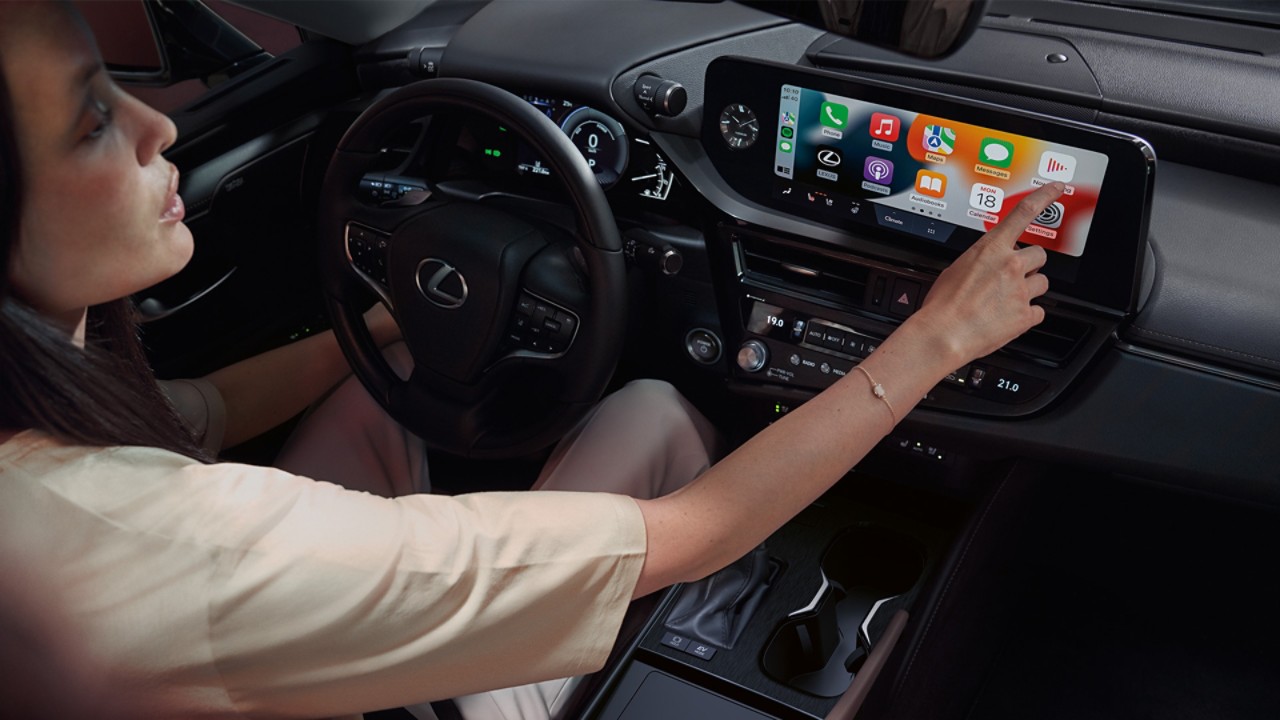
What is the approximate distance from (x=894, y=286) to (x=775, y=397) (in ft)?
0.82

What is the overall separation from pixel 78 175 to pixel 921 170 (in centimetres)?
77

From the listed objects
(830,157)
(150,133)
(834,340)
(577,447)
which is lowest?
(577,447)

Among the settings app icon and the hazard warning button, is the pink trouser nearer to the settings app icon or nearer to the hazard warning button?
the hazard warning button

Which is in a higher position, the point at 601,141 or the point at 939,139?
the point at 939,139

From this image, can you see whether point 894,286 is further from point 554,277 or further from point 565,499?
point 565,499

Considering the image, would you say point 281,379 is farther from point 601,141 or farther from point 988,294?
point 988,294

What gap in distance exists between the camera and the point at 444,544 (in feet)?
2.54

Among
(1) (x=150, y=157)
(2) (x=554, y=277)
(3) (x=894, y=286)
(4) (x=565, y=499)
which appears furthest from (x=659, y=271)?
(1) (x=150, y=157)

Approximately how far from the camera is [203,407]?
132 centimetres

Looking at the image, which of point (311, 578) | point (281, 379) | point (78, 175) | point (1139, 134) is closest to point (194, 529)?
point (311, 578)

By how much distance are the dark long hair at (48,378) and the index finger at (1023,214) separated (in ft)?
2.36

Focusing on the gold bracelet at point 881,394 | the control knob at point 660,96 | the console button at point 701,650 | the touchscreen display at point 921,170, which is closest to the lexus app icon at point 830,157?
the touchscreen display at point 921,170

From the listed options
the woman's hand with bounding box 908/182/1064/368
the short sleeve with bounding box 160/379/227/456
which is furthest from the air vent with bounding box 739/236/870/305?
the short sleeve with bounding box 160/379/227/456

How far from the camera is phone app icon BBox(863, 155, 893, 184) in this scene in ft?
3.69
